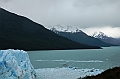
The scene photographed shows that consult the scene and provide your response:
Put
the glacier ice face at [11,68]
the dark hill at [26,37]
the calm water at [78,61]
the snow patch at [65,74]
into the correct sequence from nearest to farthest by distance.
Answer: the glacier ice face at [11,68] → the snow patch at [65,74] → the calm water at [78,61] → the dark hill at [26,37]

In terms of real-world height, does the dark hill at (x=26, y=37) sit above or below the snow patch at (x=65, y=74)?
above

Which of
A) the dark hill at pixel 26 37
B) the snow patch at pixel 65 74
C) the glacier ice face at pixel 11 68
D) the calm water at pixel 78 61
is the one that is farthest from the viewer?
the dark hill at pixel 26 37

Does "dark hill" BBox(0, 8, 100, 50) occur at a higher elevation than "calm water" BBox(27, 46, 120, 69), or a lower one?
higher

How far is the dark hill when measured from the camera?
152913 millimetres

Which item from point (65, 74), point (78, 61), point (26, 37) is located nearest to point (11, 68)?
point (65, 74)

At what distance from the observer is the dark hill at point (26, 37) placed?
15291 cm

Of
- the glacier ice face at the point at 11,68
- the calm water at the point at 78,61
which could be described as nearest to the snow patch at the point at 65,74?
the glacier ice face at the point at 11,68

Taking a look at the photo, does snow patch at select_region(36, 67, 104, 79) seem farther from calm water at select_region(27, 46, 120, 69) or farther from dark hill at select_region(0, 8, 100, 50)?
dark hill at select_region(0, 8, 100, 50)

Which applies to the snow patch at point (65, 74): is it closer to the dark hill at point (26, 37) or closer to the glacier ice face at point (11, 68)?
the glacier ice face at point (11, 68)

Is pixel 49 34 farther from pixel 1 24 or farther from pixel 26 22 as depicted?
pixel 1 24

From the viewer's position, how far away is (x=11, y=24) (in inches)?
7352

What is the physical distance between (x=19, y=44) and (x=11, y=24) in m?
42.0

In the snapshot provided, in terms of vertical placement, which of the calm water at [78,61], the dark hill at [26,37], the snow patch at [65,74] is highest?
the dark hill at [26,37]

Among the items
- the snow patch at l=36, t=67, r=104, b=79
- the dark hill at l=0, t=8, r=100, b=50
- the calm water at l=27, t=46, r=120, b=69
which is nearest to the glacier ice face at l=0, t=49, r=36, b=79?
the snow patch at l=36, t=67, r=104, b=79
